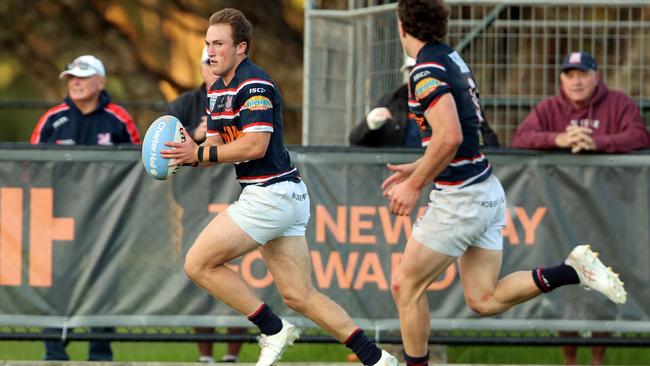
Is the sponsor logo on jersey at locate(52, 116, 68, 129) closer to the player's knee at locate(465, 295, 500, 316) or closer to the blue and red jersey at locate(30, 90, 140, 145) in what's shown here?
the blue and red jersey at locate(30, 90, 140, 145)

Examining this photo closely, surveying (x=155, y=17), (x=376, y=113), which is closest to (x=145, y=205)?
(x=376, y=113)

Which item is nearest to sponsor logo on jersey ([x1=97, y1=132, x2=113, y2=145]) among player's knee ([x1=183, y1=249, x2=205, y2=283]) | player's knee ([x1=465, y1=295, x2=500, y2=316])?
player's knee ([x1=183, y1=249, x2=205, y2=283])

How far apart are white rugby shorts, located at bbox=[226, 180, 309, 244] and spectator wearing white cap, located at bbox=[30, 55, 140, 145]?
9.35 ft

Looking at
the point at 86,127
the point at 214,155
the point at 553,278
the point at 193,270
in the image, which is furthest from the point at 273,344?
the point at 86,127

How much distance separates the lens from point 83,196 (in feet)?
31.6

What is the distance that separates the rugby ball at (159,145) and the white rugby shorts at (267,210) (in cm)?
45

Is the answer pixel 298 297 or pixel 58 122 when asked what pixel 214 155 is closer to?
pixel 298 297

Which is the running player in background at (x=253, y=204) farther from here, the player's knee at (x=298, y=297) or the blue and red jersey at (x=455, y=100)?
the blue and red jersey at (x=455, y=100)

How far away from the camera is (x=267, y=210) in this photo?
7703 millimetres

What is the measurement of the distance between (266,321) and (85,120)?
10.5 ft

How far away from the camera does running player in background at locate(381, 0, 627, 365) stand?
7.52m

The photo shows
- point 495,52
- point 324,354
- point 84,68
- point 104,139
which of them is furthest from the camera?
point 495,52

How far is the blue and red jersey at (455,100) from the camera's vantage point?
24.7 ft

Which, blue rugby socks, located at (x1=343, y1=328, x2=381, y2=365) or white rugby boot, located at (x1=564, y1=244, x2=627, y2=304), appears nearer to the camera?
blue rugby socks, located at (x1=343, y1=328, x2=381, y2=365)
